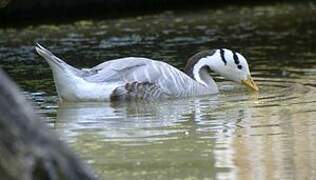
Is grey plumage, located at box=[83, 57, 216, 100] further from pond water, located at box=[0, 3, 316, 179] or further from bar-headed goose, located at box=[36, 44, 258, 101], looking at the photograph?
pond water, located at box=[0, 3, 316, 179]

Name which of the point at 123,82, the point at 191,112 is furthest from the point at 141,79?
the point at 191,112

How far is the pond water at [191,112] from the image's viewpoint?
6168 mm

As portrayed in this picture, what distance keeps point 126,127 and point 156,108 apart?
1.20 metres

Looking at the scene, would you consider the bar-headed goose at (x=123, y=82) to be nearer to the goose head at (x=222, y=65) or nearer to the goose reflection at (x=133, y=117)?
the goose reflection at (x=133, y=117)

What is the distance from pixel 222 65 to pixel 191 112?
A: 1.67 metres

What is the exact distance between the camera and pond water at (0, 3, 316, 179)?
243 inches

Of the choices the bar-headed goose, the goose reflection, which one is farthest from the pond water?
the bar-headed goose

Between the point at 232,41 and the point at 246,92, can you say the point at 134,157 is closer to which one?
the point at 246,92

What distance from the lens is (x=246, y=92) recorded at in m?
9.77

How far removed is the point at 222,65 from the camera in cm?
1012

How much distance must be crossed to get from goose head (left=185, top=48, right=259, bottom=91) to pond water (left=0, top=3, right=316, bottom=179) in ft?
0.62

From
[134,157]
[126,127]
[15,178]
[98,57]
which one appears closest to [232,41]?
[98,57]

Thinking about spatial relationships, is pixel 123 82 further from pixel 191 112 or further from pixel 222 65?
pixel 222 65

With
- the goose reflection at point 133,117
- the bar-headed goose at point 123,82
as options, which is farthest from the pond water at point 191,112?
the bar-headed goose at point 123,82
